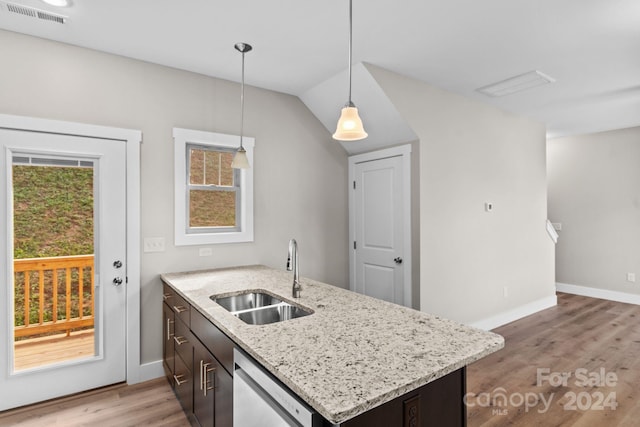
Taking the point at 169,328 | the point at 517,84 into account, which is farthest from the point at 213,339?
the point at 517,84

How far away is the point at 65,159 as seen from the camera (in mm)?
2662

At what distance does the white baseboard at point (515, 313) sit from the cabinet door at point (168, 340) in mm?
3175

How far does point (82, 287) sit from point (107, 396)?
0.85m

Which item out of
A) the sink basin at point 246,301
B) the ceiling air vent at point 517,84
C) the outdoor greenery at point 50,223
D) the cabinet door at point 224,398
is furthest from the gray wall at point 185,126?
the ceiling air vent at point 517,84

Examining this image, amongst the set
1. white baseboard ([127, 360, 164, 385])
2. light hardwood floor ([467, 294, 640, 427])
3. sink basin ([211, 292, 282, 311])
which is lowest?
light hardwood floor ([467, 294, 640, 427])

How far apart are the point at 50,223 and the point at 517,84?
4311 millimetres

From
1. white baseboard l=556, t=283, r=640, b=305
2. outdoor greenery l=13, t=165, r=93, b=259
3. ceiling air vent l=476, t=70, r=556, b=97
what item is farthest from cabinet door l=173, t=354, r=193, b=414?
white baseboard l=556, t=283, r=640, b=305

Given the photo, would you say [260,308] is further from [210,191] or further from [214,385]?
[210,191]

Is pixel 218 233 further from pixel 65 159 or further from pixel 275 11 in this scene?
pixel 275 11

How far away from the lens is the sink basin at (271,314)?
2131 millimetres

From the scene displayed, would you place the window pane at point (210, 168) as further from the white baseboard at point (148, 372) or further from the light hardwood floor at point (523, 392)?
the light hardwood floor at point (523, 392)

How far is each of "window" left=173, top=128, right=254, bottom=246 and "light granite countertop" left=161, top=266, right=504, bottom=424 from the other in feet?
3.74

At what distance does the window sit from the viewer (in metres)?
3.13

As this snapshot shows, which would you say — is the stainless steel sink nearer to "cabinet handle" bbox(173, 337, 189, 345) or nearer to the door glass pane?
"cabinet handle" bbox(173, 337, 189, 345)
